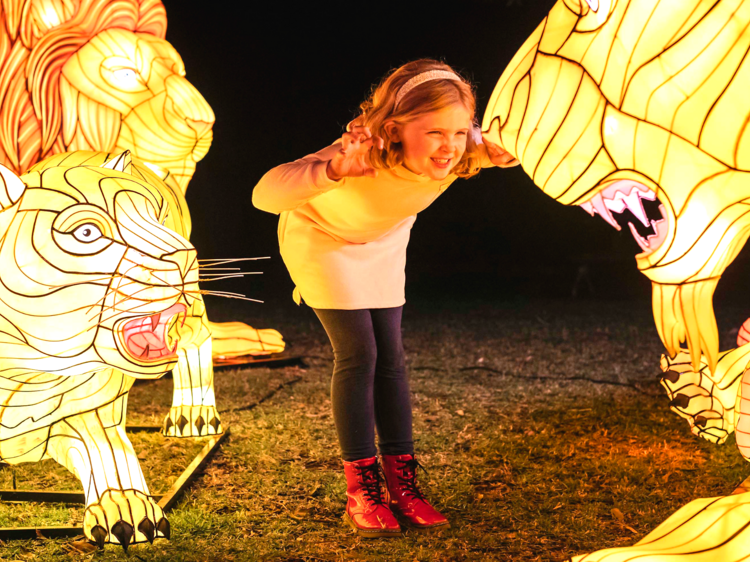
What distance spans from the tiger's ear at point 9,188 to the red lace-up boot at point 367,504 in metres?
0.90

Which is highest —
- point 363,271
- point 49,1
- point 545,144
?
point 49,1

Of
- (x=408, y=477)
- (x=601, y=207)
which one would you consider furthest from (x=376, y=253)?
(x=601, y=207)

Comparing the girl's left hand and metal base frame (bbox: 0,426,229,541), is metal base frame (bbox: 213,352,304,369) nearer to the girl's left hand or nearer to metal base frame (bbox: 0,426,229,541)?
metal base frame (bbox: 0,426,229,541)

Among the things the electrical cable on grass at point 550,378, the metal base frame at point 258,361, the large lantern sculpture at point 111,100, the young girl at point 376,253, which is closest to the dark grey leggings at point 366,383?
the young girl at point 376,253

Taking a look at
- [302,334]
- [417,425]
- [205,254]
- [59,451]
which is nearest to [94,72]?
[59,451]

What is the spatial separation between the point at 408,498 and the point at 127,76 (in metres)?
1.33

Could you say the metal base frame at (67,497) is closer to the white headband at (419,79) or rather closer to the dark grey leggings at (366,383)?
the dark grey leggings at (366,383)

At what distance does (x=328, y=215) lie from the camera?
1.77 meters

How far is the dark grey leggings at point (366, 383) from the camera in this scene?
1778 millimetres

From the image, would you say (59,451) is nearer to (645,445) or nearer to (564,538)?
(564,538)

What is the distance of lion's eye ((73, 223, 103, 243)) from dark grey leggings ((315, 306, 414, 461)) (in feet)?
2.04

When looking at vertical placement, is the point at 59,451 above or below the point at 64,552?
above

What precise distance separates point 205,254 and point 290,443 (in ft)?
10.1

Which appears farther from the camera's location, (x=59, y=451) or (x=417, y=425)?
(x=417, y=425)
